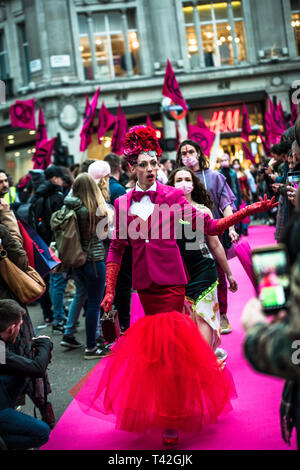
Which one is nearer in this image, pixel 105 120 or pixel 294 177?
→ pixel 294 177

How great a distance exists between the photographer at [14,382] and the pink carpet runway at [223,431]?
55cm

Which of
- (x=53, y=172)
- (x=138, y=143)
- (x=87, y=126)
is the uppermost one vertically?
(x=87, y=126)

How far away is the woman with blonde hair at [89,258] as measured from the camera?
21.3ft

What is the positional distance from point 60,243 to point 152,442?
3072mm

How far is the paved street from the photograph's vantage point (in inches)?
204

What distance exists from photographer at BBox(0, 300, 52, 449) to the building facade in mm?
21839

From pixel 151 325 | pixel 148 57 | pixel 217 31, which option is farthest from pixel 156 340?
pixel 217 31

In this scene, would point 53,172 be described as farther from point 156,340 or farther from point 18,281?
point 156,340

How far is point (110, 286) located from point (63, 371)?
205cm

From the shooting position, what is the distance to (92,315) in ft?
21.2

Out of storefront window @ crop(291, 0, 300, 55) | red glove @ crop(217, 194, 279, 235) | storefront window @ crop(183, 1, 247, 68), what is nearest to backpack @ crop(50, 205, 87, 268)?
red glove @ crop(217, 194, 279, 235)

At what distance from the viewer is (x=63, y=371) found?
19.6 feet
